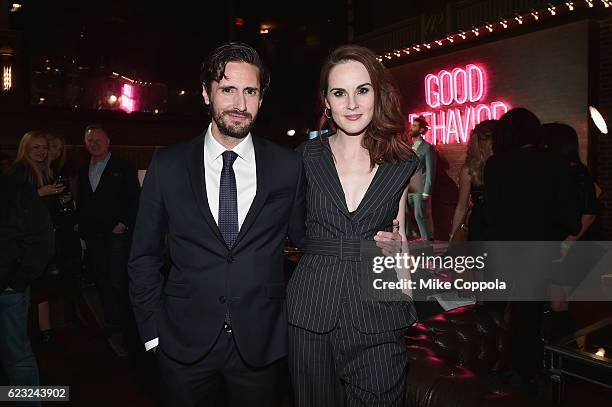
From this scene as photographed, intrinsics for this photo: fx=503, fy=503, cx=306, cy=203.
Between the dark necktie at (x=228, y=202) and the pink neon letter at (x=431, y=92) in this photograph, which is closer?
the dark necktie at (x=228, y=202)

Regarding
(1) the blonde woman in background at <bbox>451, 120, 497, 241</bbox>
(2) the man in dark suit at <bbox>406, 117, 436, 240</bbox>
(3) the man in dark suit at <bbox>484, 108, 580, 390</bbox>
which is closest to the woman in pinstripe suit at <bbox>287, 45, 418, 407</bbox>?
(3) the man in dark suit at <bbox>484, 108, 580, 390</bbox>

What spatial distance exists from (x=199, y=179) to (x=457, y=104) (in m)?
10.1

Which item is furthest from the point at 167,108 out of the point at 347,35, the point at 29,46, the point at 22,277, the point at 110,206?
the point at 22,277

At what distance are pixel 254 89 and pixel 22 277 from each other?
1.91 m

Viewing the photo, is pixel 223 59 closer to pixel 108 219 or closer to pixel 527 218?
pixel 527 218

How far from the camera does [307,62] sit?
1981cm

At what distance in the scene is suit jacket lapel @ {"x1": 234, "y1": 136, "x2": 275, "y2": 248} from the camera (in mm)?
1961

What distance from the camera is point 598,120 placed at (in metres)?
8.54

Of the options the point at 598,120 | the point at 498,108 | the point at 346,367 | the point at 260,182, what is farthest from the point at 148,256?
the point at 498,108

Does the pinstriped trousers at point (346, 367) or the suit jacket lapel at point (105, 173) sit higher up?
the suit jacket lapel at point (105, 173)

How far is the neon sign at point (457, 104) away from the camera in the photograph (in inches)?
415

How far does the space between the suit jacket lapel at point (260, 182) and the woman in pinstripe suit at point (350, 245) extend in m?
0.20

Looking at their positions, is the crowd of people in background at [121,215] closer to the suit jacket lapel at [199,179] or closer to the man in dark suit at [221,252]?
the man in dark suit at [221,252]

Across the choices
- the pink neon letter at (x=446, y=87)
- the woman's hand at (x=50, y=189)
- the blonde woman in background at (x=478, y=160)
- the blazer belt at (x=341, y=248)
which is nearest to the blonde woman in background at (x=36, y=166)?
the woman's hand at (x=50, y=189)
